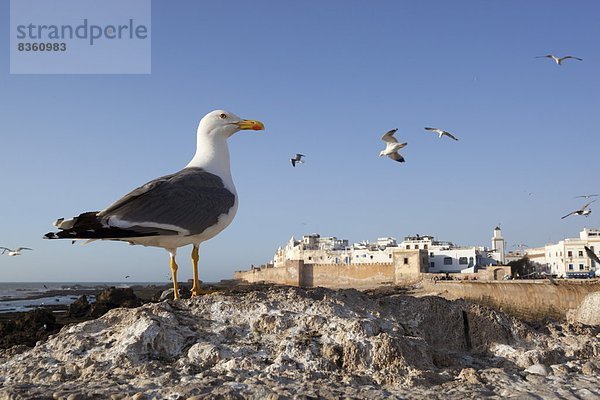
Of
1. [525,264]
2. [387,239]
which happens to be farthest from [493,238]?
[387,239]

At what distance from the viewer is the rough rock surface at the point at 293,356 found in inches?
138

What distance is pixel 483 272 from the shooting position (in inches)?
1889

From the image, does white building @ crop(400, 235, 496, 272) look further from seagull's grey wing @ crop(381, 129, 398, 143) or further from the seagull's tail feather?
the seagull's tail feather

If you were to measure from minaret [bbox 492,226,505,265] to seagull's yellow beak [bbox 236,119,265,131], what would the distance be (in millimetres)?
61671

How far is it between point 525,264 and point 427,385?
204 ft

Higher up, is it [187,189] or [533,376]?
[187,189]

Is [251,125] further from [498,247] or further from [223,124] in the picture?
[498,247]

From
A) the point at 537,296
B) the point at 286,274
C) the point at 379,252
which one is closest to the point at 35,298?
the point at 286,274

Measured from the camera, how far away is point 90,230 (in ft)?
15.1

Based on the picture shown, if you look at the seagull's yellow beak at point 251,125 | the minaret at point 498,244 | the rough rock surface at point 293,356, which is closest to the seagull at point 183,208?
the seagull's yellow beak at point 251,125

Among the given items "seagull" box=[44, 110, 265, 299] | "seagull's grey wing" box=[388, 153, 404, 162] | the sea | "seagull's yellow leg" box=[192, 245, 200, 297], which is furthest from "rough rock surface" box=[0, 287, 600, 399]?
the sea

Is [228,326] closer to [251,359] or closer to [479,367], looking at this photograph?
[251,359]

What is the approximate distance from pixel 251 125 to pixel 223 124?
32 cm

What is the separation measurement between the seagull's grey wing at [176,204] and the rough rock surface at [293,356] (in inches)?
30.6
